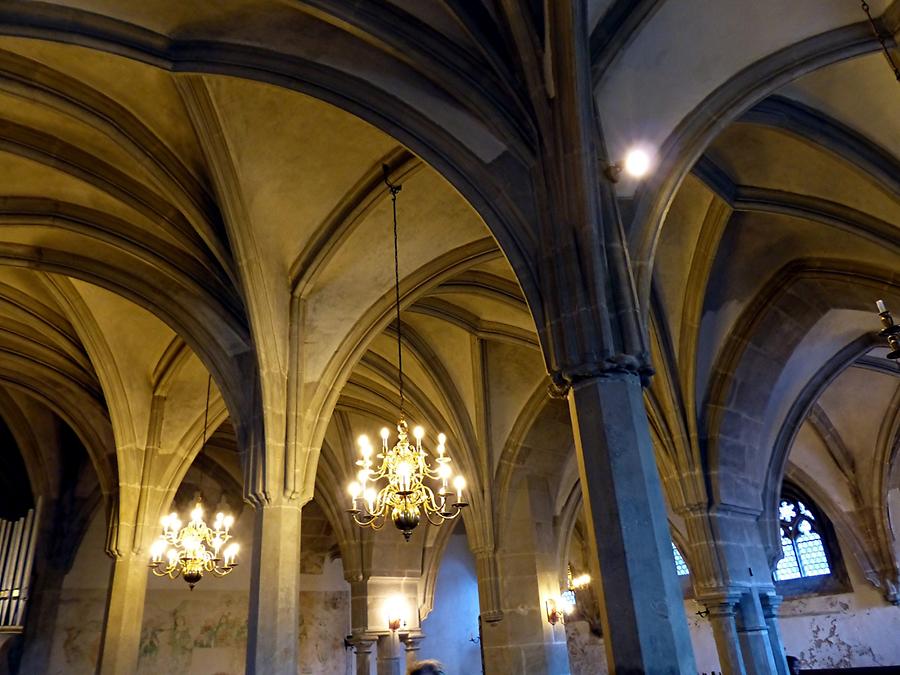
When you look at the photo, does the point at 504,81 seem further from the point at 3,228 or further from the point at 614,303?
the point at 3,228

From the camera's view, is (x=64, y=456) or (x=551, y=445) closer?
(x=551, y=445)

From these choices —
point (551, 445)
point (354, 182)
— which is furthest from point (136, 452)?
point (551, 445)

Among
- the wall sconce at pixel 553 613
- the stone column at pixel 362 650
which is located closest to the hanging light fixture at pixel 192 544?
the stone column at pixel 362 650

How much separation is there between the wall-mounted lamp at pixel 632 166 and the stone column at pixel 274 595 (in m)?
4.84

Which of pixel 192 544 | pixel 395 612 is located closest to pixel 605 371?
pixel 192 544

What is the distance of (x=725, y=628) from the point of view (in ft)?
31.5

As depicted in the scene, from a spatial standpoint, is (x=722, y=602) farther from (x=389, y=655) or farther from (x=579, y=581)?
(x=579, y=581)

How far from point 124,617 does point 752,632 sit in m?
8.90

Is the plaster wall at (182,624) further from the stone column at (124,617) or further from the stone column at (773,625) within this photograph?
the stone column at (773,625)

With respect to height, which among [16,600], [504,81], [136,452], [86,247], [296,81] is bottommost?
[16,600]

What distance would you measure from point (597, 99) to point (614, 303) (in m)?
1.78

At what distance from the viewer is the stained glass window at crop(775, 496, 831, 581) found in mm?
16906

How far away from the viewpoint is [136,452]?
436 inches

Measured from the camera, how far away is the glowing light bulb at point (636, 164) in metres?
5.46
